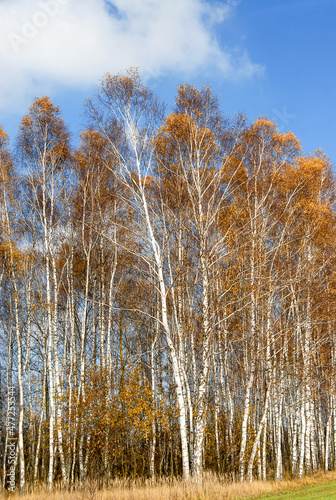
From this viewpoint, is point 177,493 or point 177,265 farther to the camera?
point 177,265

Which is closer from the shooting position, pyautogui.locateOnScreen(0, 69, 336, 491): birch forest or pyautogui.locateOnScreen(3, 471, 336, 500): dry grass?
pyautogui.locateOnScreen(3, 471, 336, 500): dry grass

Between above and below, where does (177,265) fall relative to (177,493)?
above

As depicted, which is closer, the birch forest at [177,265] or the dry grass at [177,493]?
the dry grass at [177,493]

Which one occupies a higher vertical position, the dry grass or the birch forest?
the birch forest

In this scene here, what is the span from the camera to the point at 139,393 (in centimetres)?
1375

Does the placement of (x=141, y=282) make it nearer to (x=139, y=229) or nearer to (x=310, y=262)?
(x=139, y=229)

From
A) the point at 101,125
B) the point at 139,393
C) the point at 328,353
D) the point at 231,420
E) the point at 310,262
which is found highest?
the point at 101,125

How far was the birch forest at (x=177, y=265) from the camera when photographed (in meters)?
12.4

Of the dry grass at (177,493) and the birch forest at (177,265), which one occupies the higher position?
the birch forest at (177,265)

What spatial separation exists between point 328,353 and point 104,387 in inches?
373

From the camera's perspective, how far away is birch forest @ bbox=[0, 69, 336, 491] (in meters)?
12.4

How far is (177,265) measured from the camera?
12.7 m

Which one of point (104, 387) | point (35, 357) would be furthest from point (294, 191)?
point (35, 357)

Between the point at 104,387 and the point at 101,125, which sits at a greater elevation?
the point at 101,125
